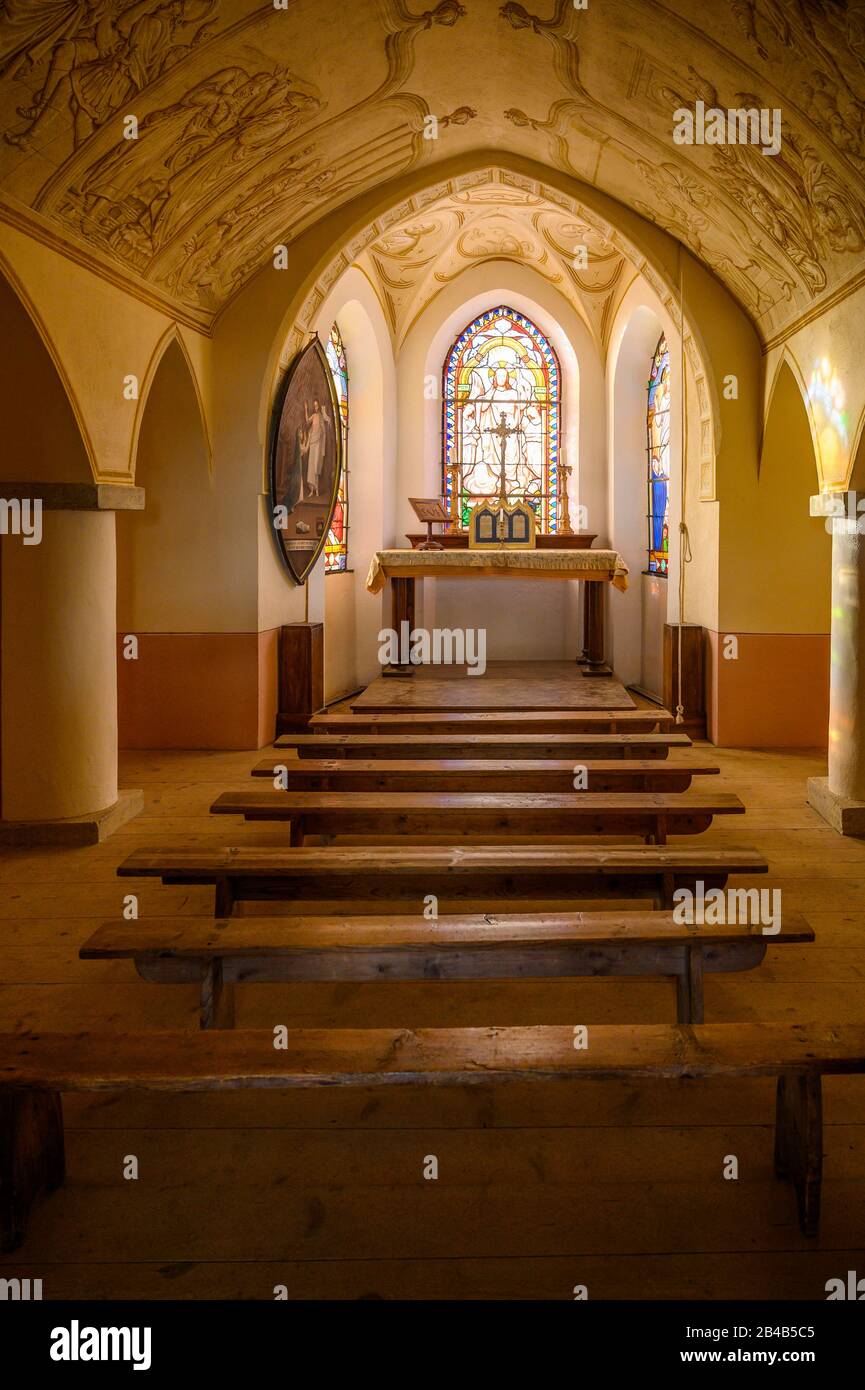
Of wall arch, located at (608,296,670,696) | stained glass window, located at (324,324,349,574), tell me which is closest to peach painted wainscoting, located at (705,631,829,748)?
wall arch, located at (608,296,670,696)

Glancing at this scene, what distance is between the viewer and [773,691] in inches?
366

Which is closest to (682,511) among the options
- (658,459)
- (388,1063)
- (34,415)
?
(658,459)

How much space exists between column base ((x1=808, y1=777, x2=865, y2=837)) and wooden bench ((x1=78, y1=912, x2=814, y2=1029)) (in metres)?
3.24

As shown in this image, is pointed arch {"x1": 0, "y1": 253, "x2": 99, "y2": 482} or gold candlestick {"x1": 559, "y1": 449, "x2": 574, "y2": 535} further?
gold candlestick {"x1": 559, "y1": 449, "x2": 574, "y2": 535}

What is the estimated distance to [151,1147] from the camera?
10.0 feet

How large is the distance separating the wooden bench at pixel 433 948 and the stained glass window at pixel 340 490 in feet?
27.0

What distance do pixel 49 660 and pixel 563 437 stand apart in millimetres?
8190

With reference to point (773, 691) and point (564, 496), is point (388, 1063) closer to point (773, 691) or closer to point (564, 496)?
point (773, 691)

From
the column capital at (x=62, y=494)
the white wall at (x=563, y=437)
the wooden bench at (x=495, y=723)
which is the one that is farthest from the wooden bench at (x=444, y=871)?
the white wall at (x=563, y=437)

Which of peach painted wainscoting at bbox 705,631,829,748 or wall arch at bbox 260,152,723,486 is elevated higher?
wall arch at bbox 260,152,723,486

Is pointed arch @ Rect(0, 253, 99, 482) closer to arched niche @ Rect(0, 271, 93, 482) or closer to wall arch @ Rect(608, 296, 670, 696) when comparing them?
arched niche @ Rect(0, 271, 93, 482)

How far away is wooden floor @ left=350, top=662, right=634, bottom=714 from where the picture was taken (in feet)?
28.4
